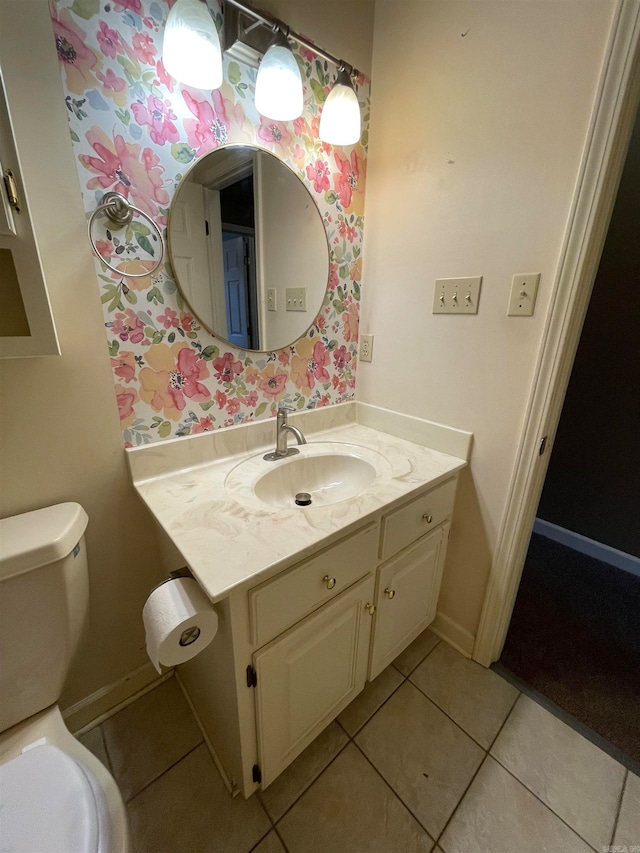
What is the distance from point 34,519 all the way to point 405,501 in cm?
91

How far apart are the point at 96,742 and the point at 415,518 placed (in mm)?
1161

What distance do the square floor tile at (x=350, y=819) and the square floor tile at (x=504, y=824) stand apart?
88mm

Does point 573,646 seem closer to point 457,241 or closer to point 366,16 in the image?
point 457,241

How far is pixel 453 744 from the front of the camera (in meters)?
1.04

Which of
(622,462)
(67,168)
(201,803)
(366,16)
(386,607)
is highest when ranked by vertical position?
(366,16)

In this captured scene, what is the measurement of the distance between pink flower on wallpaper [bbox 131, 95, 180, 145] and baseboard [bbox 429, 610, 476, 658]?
1749 millimetres

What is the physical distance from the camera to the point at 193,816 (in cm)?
88

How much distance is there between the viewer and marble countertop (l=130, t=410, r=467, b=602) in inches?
26.1

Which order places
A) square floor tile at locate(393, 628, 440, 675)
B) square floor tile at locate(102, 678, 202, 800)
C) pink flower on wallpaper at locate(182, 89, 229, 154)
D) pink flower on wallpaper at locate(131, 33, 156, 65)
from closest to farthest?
pink flower on wallpaper at locate(131, 33, 156, 65) < pink flower on wallpaper at locate(182, 89, 229, 154) < square floor tile at locate(102, 678, 202, 800) < square floor tile at locate(393, 628, 440, 675)

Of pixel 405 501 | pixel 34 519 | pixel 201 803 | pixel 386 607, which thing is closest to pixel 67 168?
pixel 34 519

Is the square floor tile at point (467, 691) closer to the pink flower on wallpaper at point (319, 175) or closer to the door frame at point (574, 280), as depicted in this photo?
the door frame at point (574, 280)

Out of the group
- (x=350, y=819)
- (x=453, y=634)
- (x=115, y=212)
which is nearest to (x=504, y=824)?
(x=350, y=819)

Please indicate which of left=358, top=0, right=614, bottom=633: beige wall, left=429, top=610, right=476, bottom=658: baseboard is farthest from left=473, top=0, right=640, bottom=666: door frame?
left=429, top=610, right=476, bottom=658: baseboard

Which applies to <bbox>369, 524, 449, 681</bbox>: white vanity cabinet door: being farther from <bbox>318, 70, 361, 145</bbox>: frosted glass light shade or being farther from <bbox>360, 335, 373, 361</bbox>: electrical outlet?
<bbox>318, 70, 361, 145</bbox>: frosted glass light shade
